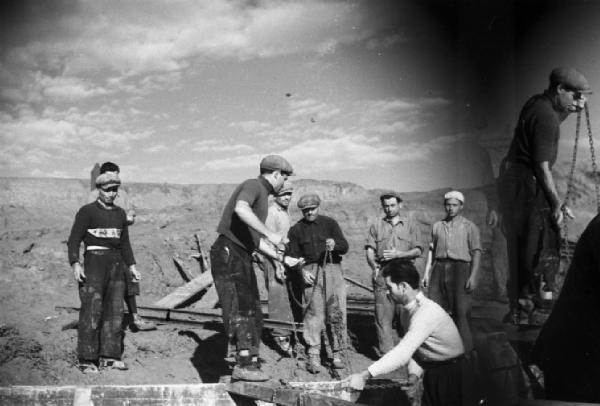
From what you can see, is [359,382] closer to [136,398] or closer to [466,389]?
[466,389]

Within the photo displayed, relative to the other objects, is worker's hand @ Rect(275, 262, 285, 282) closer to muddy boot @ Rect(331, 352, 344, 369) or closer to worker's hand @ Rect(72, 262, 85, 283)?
muddy boot @ Rect(331, 352, 344, 369)

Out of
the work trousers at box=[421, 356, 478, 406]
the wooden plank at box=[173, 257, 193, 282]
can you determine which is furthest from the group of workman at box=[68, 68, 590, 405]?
the wooden plank at box=[173, 257, 193, 282]

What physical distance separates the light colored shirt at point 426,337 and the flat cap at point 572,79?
1910 millimetres

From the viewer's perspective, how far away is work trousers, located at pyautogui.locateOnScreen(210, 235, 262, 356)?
14.1 feet

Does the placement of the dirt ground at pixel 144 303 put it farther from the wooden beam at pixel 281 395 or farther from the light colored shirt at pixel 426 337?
the light colored shirt at pixel 426 337

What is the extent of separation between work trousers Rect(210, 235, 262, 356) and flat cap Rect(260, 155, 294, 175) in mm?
694

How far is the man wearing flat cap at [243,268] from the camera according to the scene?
4.24 metres

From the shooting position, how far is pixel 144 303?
1038 cm

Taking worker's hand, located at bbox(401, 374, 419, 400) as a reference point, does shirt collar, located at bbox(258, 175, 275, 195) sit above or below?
above

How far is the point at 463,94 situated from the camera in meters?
6.73

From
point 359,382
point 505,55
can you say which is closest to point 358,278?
point 505,55

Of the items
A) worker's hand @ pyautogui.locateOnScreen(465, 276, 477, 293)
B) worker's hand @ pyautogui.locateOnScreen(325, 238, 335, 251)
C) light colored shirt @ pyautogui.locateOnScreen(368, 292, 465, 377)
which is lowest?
light colored shirt @ pyautogui.locateOnScreen(368, 292, 465, 377)

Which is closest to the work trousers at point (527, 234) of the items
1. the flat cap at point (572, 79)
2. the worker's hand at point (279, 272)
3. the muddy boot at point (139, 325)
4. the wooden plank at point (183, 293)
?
the flat cap at point (572, 79)

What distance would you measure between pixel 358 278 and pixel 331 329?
22.9 ft
